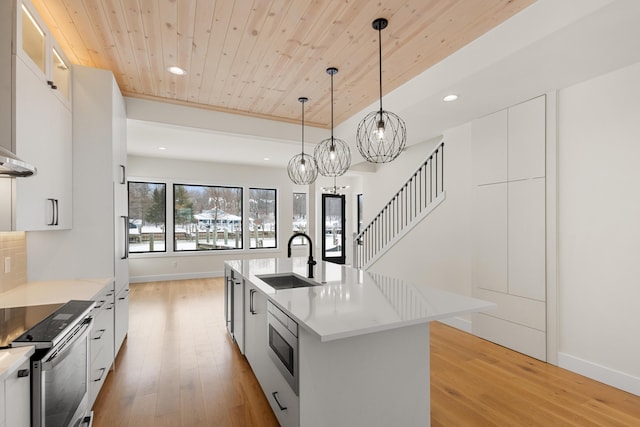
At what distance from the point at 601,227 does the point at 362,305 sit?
2.44m

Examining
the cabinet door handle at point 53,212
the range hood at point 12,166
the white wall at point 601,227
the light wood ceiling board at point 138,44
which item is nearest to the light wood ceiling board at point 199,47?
the light wood ceiling board at point 138,44

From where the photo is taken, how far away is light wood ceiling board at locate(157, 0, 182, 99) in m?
2.21

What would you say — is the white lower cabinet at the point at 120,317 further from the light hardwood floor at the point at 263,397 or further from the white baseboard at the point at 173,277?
the white baseboard at the point at 173,277

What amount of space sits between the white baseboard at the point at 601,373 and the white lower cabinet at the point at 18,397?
3.95 m

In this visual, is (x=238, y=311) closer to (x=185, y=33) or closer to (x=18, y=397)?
(x=18, y=397)

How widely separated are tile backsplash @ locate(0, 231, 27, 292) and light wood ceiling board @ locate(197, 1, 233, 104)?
2.12m

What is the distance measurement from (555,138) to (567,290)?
147 centimetres

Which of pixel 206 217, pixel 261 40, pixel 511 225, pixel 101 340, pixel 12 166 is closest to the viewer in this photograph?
pixel 12 166

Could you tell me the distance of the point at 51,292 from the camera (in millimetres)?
2312

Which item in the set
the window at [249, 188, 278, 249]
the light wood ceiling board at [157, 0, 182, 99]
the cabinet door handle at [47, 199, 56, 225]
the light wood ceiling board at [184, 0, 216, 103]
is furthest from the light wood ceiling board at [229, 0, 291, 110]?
the window at [249, 188, 278, 249]

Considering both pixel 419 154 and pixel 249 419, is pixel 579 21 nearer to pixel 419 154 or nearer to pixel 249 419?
A: pixel 249 419

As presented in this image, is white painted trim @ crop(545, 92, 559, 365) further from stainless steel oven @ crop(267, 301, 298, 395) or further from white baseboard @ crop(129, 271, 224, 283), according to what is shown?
white baseboard @ crop(129, 271, 224, 283)

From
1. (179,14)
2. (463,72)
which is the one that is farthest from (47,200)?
(463,72)

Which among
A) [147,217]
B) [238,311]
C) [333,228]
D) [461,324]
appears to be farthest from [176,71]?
[333,228]
